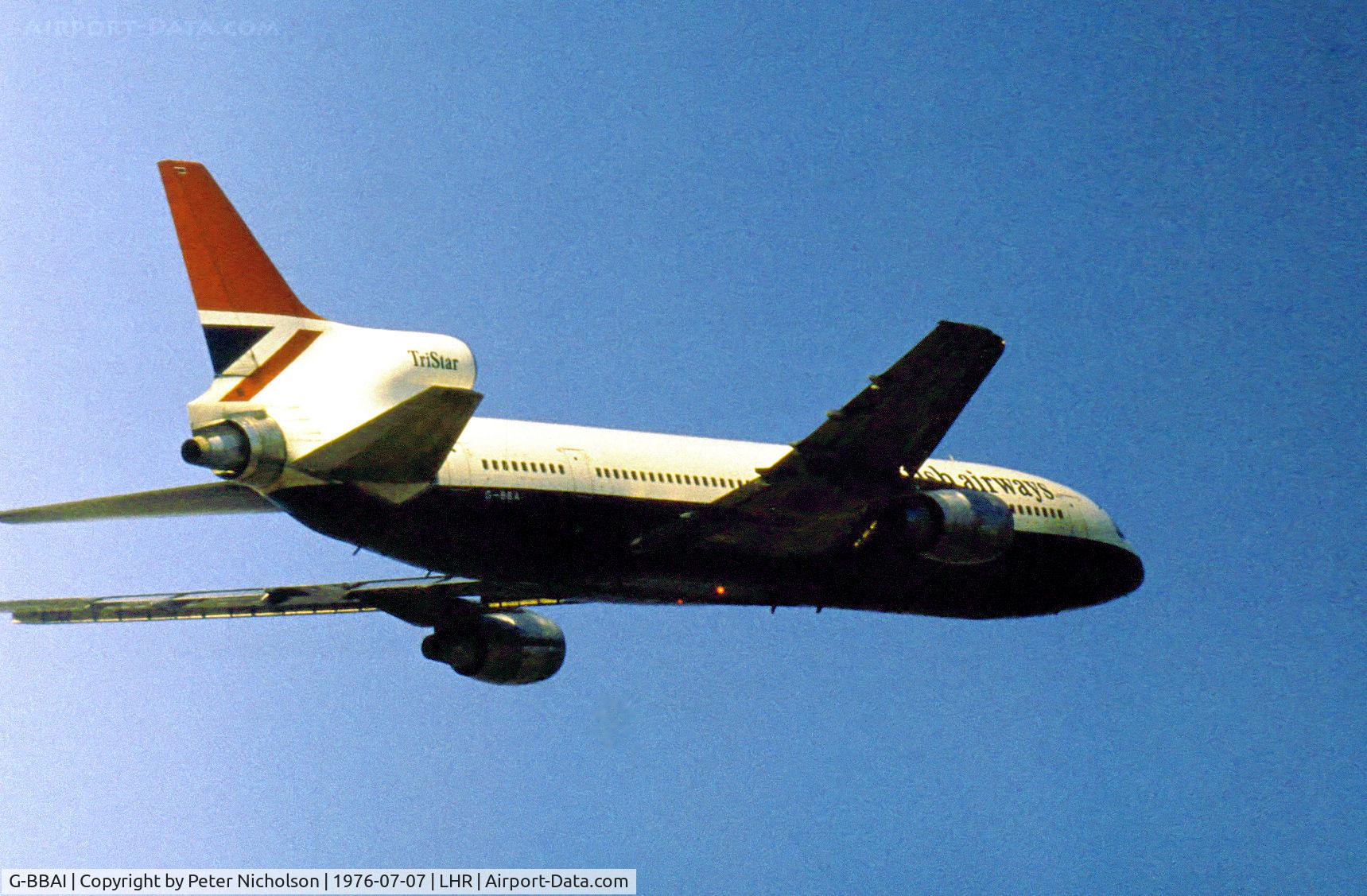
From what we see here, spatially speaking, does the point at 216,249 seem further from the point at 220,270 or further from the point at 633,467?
the point at 633,467

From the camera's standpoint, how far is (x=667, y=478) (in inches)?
1359

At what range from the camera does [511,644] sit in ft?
122

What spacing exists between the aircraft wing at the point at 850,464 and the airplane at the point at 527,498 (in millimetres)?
46

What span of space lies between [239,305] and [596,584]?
8775mm

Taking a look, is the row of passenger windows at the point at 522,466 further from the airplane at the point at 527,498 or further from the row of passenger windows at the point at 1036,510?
the row of passenger windows at the point at 1036,510

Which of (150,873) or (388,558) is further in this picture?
(388,558)

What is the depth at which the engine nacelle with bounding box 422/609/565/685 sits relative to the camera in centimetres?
3712

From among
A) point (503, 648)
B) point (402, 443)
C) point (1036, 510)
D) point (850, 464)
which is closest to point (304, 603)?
point (503, 648)

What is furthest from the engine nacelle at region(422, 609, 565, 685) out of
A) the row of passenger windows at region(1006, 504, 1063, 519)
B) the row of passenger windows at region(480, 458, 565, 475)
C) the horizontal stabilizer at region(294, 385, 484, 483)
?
the row of passenger windows at region(1006, 504, 1063, 519)

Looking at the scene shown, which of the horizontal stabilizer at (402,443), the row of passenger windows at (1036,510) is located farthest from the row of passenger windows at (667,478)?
the row of passenger windows at (1036,510)

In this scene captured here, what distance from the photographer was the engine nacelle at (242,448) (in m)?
27.5

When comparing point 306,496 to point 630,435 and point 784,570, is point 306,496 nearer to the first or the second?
point 630,435

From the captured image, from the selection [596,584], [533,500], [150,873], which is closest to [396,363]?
[533,500]

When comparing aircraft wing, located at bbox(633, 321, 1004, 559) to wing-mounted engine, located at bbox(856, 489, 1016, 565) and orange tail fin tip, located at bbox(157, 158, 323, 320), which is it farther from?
orange tail fin tip, located at bbox(157, 158, 323, 320)
